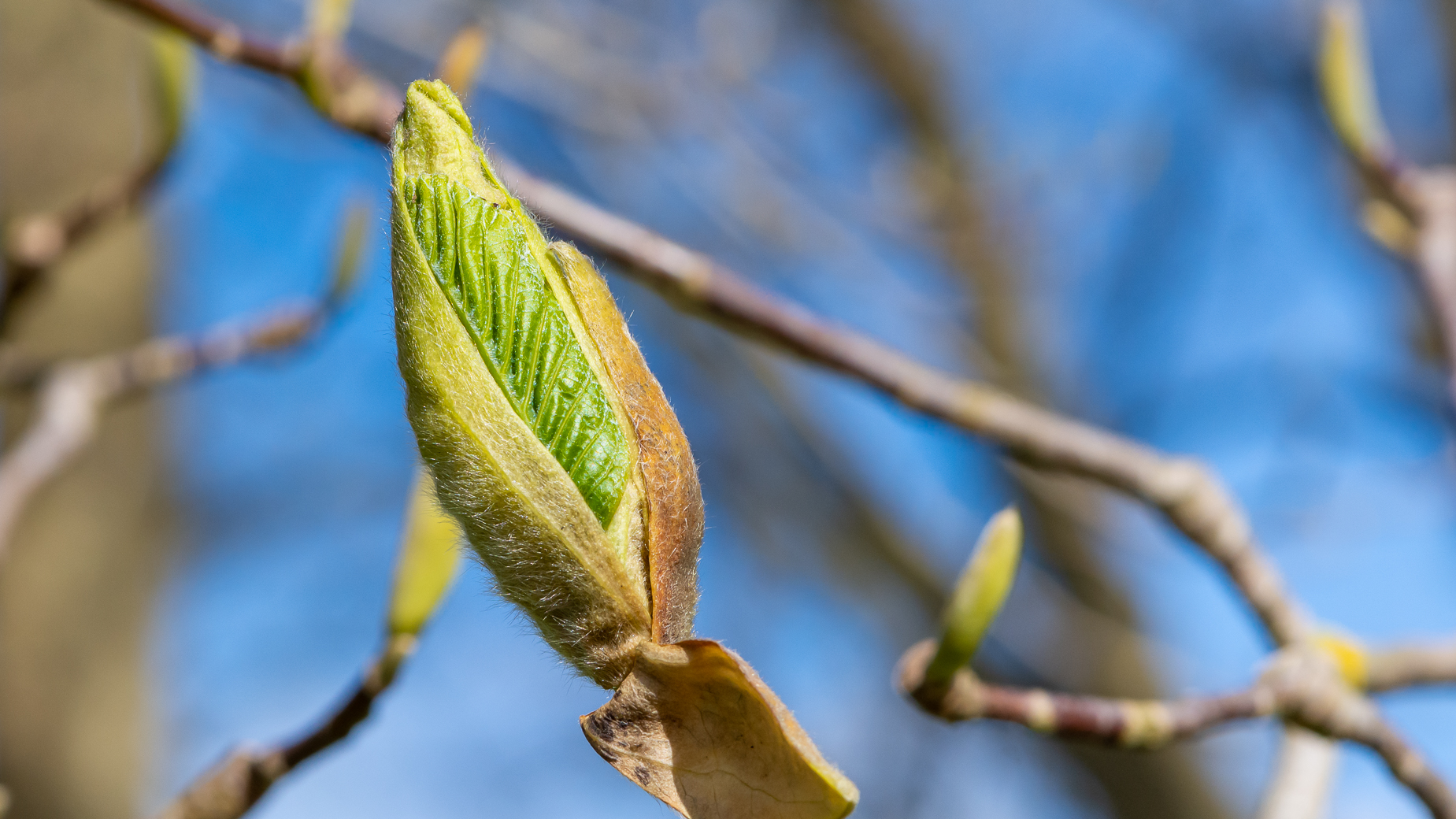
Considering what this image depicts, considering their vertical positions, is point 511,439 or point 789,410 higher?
point 511,439

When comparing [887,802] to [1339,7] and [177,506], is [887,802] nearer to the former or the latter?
[177,506]

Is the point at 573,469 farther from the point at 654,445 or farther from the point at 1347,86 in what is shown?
the point at 1347,86

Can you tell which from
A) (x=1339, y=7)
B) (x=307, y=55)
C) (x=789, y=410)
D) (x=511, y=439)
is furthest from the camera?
(x=789, y=410)

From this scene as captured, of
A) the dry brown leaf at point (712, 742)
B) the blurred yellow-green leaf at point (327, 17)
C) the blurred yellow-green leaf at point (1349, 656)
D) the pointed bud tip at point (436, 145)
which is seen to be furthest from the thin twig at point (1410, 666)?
the blurred yellow-green leaf at point (327, 17)

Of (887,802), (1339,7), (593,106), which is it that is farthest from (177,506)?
(1339,7)

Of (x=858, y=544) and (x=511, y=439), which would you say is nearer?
(x=511, y=439)

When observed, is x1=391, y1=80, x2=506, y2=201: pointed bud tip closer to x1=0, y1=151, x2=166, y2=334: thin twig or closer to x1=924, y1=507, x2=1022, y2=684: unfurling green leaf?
x1=924, y1=507, x2=1022, y2=684: unfurling green leaf

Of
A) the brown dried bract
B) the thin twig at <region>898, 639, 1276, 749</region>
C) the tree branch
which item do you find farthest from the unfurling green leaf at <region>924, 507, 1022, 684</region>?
the tree branch
